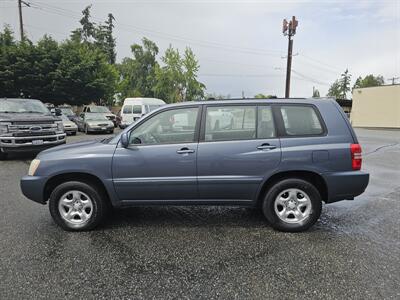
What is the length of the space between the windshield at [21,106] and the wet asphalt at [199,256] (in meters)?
5.65

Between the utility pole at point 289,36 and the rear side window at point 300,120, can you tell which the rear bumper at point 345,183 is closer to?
the rear side window at point 300,120

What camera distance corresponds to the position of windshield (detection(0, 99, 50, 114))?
905 centimetres

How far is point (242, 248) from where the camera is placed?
132 inches

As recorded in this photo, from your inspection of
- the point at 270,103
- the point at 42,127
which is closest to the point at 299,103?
the point at 270,103

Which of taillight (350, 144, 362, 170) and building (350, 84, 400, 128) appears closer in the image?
taillight (350, 144, 362, 170)

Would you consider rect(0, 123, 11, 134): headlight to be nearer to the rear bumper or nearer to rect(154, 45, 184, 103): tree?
the rear bumper

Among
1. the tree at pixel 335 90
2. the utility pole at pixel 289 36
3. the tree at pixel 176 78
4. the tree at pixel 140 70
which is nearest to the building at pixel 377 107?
the utility pole at pixel 289 36

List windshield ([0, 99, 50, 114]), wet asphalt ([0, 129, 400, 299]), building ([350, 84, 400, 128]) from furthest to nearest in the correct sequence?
building ([350, 84, 400, 128]) < windshield ([0, 99, 50, 114]) < wet asphalt ([0, 129, 400, 299])

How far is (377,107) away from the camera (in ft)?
98.2

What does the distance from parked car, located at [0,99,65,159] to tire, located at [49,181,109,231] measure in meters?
5.66

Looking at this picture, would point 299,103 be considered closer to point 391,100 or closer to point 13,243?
point 13,243

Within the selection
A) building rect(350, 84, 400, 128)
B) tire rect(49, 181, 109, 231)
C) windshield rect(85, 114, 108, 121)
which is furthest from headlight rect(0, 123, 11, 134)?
building rect(350, 84, 400, 128)

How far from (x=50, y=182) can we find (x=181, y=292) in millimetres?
2416

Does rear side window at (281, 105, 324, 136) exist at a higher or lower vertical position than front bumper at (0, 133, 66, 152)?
higher
